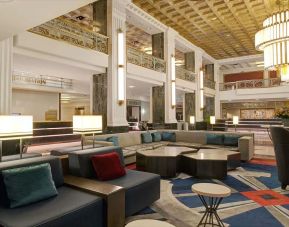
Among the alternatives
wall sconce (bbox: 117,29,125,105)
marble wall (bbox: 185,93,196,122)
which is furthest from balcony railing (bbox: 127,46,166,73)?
marble wall (bbox: 185,93,196,122)

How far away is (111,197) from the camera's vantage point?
2.56m

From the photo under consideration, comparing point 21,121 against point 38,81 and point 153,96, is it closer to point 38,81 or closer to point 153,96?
point 153,96

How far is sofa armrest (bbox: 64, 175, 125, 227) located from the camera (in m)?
2.53

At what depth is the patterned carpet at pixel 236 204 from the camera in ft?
9.78

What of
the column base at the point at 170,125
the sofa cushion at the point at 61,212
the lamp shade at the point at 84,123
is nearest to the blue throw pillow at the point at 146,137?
the column base at the point at 170,125

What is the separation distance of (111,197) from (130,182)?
0.60 meters

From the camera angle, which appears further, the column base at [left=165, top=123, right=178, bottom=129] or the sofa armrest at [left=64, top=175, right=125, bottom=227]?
the column base at [left=165, top=123, right=178, bottom=129]

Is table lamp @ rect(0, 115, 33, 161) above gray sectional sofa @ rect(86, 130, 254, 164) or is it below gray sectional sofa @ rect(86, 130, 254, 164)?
above

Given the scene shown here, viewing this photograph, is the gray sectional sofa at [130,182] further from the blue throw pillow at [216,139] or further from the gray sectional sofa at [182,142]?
the blue throw pillow at [216,139]

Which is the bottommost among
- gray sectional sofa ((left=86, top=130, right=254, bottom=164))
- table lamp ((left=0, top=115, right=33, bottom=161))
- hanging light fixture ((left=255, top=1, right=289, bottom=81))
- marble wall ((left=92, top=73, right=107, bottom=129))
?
gray sectional sofa ((left=86, top=130, right=254, bottom=164))

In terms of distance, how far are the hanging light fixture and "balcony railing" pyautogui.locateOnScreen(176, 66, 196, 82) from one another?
210 inches

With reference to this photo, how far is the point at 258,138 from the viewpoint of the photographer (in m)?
10.9

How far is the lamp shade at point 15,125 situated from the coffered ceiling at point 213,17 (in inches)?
239

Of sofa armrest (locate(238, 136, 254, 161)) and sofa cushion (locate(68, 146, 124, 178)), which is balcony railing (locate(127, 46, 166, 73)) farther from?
sofa cushion (locate(68, 146, 124, 178))
